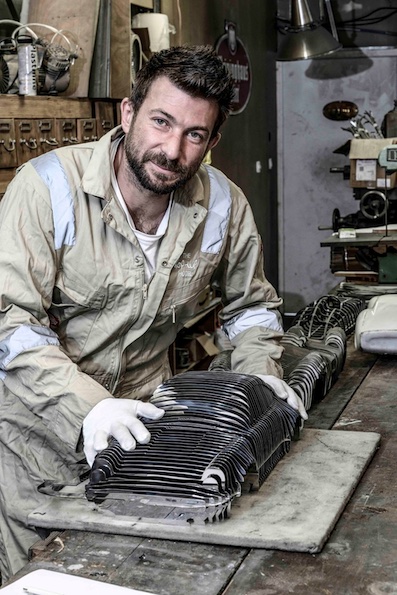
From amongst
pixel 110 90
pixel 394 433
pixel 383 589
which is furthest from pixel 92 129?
pixel 383 589

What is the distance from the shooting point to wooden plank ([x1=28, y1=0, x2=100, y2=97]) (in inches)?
146

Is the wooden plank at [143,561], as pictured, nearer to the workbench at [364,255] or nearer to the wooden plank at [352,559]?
the wooden plank at [352,559]

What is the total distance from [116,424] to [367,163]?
3464 mm

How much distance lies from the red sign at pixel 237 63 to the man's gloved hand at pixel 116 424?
4.86 m

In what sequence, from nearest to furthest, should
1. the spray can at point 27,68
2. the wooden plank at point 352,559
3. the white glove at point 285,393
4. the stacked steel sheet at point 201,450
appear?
the wooden plank at point 352,559, the stacked steel sheet at point 201,450, the white glove at point 285,393, the spray can at point 27,68

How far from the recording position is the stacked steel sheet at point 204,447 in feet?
5.14

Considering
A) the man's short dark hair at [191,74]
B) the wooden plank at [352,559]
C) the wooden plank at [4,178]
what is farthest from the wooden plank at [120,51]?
the wooden plank at [352,559]

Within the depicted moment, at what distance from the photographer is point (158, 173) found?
211 centimetres

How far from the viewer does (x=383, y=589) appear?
1.37 meters

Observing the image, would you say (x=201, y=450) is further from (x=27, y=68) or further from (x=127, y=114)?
(x=27, y=68)

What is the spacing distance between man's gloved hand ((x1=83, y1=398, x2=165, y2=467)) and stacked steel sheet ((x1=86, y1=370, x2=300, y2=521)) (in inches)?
0.7

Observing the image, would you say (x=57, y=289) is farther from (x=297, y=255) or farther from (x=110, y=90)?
(x=297, y=255)

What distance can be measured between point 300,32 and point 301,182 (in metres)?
1.54

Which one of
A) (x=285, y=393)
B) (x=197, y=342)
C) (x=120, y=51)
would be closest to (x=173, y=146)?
(x=285, y=393)
